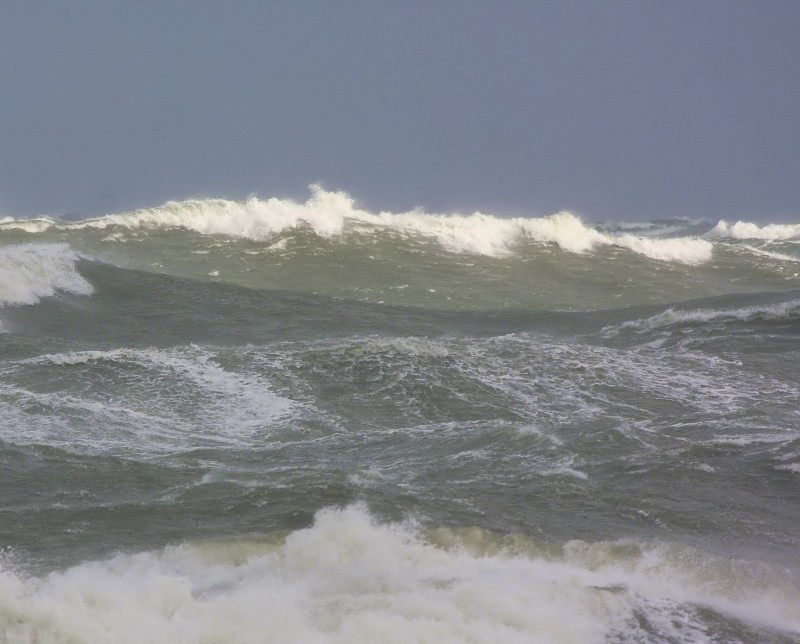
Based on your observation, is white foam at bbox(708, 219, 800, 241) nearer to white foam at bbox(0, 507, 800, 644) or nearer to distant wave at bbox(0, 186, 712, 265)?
distant wave at bbox(0, 186, 712, 265)

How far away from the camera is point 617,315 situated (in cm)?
2359

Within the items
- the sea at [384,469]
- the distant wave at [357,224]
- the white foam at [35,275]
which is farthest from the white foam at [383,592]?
the distant wave at [357,224]

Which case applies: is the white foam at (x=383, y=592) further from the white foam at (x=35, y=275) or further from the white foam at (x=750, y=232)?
the white foam at (x=750, y=232)

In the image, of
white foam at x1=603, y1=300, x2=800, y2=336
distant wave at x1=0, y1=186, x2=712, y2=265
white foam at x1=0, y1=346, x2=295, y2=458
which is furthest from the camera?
distant wave at x1=0, y1=186, x2=712, y2=265

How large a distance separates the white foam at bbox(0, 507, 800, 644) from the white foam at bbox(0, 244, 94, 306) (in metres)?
14.8

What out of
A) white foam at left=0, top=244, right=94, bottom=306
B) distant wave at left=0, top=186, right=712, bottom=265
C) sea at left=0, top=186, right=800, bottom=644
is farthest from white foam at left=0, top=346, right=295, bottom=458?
distant wave at left=0, top=186, right=712, bottom=265

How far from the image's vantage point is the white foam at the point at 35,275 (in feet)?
68.7

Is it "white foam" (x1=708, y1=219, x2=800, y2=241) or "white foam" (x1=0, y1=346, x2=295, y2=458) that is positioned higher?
"white foam" (x1=708, y1=219, x2=800, y2=241)


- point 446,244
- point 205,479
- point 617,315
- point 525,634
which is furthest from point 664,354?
point 446,244

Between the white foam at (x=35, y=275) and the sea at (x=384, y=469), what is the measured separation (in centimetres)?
9

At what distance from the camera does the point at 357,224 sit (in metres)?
36.5

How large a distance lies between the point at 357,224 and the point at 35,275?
1583 centimetres

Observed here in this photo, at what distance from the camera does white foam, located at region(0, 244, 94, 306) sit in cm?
2095

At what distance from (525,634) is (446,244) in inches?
1174
